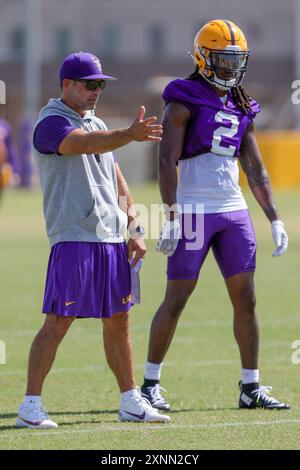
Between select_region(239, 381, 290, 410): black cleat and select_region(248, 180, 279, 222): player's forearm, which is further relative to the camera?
select_region(248, 180, 279, 222): player's forearm

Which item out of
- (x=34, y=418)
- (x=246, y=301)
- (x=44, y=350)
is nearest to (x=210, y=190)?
(x=246, y=301)

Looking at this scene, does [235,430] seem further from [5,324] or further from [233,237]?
[5,324]

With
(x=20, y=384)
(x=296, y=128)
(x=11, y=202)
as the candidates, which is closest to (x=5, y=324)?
(x=20, y=384)

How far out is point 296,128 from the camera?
155 feet

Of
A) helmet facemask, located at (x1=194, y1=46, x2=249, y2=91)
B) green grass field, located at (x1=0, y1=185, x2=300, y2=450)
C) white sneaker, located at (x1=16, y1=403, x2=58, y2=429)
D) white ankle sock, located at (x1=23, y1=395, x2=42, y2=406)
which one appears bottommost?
green grass field, located at (x1=0, y1=185, x2=300, y2=450)

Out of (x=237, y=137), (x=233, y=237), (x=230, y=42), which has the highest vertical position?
(x=230, y=42)

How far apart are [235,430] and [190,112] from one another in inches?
82.0

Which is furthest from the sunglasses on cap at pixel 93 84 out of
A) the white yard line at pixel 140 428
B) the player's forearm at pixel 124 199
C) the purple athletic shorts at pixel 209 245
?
the white yard line at pixel 140 428

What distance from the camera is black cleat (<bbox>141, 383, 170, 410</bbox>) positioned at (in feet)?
24.1

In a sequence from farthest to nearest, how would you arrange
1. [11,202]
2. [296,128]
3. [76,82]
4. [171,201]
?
[296,128] < [11,202] < [171,201] < [76,82]

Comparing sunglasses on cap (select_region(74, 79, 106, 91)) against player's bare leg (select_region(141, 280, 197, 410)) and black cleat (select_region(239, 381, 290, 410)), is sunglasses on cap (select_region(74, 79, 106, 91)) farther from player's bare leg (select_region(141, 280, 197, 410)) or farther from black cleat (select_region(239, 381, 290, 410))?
black cleat (select_region(239, 381, 290, 410))

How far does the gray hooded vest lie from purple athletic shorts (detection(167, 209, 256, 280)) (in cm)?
80

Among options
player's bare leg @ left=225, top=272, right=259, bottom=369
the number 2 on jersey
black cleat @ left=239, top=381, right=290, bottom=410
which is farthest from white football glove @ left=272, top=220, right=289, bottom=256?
black cleat @ left=239, top=381, right=290, bottom=410

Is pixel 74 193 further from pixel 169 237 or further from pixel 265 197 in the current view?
pixel 265 197
